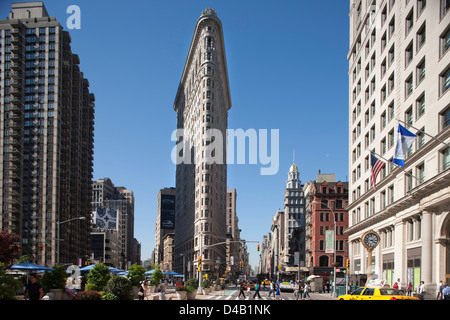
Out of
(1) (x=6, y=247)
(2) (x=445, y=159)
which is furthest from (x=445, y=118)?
(1) (x=6, y=247)

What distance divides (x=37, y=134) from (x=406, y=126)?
98.0 metres

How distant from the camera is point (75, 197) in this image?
134625mm

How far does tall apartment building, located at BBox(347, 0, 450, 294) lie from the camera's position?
37.8m

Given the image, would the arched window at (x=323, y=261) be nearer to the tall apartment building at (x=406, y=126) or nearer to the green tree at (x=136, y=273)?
the tall apartment building at (x=406, y=126)

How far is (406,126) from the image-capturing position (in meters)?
46.5

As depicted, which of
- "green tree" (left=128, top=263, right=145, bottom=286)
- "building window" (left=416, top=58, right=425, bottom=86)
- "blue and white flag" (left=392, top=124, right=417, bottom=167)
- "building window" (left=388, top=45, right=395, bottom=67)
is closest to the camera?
"blue and white flag" (left=392, top=124, right=417, bottom=167)

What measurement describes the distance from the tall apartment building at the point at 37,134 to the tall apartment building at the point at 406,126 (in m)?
76.6

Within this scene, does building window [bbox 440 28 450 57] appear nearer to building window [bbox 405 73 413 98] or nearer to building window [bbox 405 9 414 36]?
building window [bbox 405 73 413 98]

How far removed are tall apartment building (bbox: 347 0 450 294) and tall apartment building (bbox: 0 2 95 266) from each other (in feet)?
251

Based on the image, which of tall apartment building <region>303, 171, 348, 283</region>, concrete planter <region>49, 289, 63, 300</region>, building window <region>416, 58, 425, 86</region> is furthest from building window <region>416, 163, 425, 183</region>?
tall apartment building <region>303, 171, 348, 283</region>

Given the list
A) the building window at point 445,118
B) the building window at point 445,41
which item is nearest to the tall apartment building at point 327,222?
the building window at point 445,118

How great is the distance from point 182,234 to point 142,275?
106 metres
